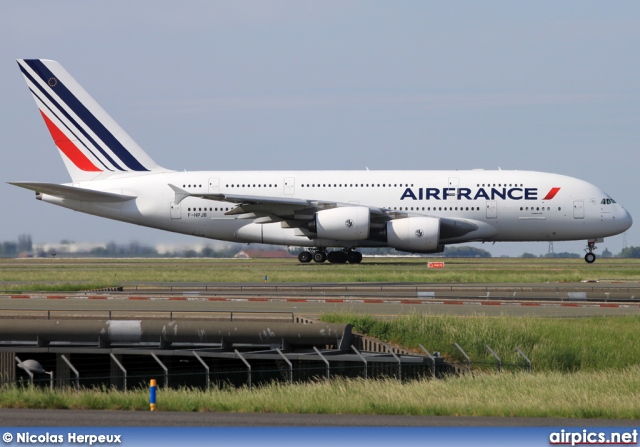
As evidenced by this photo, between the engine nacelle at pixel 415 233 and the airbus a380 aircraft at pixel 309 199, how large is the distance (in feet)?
0.18

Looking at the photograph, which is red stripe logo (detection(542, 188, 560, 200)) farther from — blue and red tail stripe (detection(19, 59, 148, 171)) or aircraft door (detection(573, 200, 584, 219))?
blue and red tail stripe (detection(19, 59, 148, 171))

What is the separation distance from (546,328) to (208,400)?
→ 1143 centimetres

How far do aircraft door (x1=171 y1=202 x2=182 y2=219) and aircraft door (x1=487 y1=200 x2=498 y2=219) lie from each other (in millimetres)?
18336

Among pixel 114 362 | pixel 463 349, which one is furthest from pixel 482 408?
pixel 114 362

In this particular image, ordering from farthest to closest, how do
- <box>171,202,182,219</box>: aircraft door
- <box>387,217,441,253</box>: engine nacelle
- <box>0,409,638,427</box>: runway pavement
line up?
<box>171,202,182,219</box>: aircraft door < <box>387,217,441,253</box>: engine nacelle < <box>0,409,638,427</box>: runway pavement

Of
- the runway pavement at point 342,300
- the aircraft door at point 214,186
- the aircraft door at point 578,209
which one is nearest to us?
the runway pavement at point 342,300

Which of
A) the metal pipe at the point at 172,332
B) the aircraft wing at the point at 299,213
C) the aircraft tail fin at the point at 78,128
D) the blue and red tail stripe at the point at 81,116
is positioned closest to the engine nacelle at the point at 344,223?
the aircraft wing at the point at 299,213

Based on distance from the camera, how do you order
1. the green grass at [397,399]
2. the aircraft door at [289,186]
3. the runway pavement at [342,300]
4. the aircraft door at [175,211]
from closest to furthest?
the green grass at [397,399] < the runway pavement at [342,300] < the aircraft door at [289,186] < the aircraft door at [175,211]

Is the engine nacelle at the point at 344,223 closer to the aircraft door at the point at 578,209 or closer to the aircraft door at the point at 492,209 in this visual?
the aircraft door at the point at 492,209

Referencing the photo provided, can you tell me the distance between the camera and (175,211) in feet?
199

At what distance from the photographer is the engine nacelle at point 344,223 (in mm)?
55781

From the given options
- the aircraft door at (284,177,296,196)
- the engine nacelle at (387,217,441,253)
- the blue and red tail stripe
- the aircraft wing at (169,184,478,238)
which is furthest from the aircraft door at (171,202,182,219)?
the engine nacelle at (387,217,441,253)

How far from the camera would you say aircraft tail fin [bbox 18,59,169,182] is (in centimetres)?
6203

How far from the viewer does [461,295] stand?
36.7 meters
